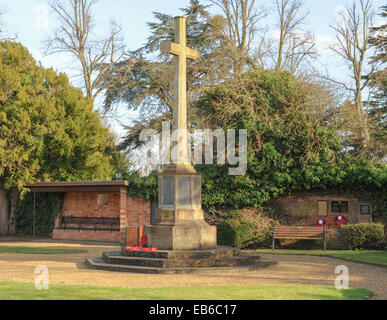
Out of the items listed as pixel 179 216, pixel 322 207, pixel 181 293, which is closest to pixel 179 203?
pixel 179 216

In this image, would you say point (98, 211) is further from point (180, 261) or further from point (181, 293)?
point (181, 293)

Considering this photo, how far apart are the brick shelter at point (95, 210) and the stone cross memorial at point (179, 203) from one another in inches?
347

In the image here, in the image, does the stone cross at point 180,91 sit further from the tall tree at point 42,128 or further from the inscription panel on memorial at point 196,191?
the tall tree at point 42,128

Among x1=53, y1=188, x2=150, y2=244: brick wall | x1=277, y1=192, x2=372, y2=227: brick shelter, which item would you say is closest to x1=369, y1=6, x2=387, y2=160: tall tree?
x1=277, y1=192, x2=372, y2=227: brick shelter

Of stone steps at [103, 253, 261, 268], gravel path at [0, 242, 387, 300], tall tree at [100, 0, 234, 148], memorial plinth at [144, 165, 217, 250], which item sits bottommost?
gravel path at [0, 242, 387, 300]

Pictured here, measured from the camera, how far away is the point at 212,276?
391 inches

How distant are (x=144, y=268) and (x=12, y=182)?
14717mm

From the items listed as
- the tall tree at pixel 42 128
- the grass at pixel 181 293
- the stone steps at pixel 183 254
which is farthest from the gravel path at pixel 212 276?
the tall tree at pixel 42 128

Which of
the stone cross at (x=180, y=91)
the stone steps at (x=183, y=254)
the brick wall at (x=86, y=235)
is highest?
the stone cross at (x=180, y=91)

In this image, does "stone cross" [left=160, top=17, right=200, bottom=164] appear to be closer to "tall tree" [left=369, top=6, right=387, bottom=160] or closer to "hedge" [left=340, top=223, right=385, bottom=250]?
"hedge" [left=340, top=223, right=385, bottom=250]

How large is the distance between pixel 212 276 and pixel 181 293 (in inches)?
103

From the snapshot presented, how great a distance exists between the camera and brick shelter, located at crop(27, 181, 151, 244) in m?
21.1

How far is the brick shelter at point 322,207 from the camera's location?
18328mm

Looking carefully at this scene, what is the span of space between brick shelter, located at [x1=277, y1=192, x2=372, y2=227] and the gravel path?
18.7ft
